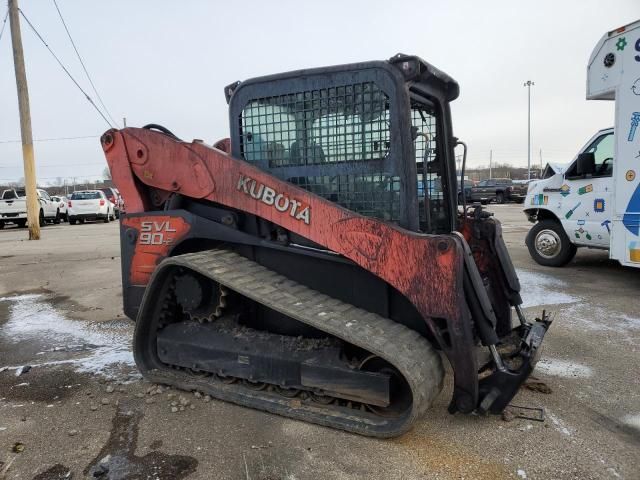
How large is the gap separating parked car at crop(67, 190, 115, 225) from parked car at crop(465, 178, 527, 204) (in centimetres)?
2084

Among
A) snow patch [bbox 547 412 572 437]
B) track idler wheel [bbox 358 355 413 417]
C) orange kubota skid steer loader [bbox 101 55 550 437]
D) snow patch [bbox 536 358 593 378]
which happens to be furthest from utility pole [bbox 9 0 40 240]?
snow patch [bbox 547 412 572 437]

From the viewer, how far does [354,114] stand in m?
3.44

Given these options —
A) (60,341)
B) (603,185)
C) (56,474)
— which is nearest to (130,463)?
(56,474)

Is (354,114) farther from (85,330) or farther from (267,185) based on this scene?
(85,330)

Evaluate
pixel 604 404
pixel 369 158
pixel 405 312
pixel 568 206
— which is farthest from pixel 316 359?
pixel 568 206

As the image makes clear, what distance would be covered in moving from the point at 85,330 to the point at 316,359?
329 centimetres

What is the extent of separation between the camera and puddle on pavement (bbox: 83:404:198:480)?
2.69 metres

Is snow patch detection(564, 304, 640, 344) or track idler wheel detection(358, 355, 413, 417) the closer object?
Answer: track idler wheel detection(358, 355, 413, 417)

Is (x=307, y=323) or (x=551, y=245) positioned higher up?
(x=307, y=323)

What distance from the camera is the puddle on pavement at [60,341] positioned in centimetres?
443

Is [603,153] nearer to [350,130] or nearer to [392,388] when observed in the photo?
[350,130]

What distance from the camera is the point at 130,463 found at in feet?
9.18

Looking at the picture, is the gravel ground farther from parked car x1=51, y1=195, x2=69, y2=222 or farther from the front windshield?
parked car x1=51, y1=195, x2=69, y2=222

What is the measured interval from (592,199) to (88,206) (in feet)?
68.7
